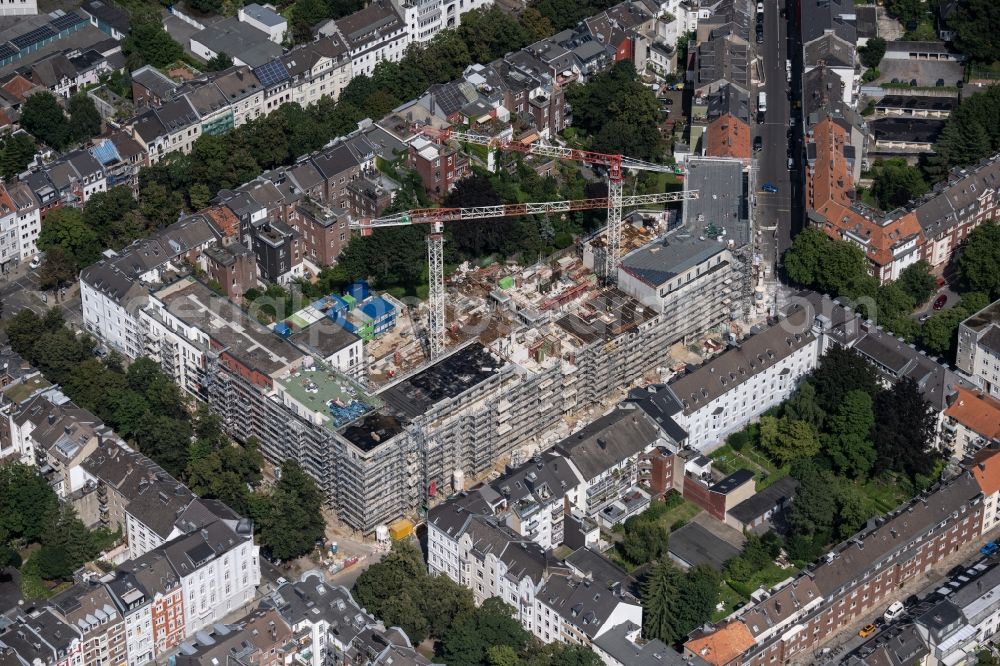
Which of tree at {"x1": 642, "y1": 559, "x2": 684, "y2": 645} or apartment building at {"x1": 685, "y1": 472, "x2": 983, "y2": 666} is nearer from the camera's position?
apartment building at {"x1": 685, "y1": 472, "x2": 983, "y2": 666}

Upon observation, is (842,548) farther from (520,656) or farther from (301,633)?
(301,633)

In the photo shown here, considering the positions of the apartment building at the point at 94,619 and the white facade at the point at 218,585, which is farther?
the white facade at the point at 218,585

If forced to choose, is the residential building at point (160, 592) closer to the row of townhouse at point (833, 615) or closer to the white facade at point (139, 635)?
the white facade at point (139, 635)

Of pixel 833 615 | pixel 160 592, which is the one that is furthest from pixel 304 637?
pixel 833 615

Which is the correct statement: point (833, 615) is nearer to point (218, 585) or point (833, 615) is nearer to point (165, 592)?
point (218, 585)

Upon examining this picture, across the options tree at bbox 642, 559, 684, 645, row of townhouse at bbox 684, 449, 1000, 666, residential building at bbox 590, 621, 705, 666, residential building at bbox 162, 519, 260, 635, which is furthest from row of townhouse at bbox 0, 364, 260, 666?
row of townhouse at bbox 684, 449, 1000, 666

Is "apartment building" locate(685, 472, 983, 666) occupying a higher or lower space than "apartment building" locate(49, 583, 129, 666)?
lower

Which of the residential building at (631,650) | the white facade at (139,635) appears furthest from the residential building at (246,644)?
the residential building at (631,650)

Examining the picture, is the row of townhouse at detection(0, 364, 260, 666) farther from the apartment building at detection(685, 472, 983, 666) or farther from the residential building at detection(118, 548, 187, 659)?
the apartment building at detection(685, 472, 983, 666)
